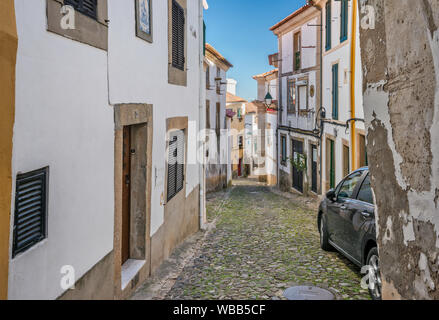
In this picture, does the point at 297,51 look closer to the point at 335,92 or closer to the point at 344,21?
the point at 335,92

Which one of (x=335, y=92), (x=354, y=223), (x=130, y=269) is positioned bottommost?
(x=130, y=269)

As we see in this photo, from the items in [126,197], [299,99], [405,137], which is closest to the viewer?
[405,137]

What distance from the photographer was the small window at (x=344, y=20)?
45.2 ft

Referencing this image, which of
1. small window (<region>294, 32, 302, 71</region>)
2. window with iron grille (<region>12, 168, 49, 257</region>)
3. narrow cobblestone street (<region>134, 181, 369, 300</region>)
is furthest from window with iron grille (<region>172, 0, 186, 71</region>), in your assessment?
small window (<region>294, 32, 302, 71</region>)

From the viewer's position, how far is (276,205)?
1574cm

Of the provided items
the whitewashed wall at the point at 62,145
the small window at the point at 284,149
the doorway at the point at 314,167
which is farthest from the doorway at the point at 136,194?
the small window at the point at 284,149

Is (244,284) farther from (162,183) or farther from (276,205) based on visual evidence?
(276,205)

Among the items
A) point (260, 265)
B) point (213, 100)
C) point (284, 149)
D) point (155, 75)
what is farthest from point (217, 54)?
point (260, 265)

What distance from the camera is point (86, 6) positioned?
4.32m

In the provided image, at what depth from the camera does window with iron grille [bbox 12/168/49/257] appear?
3.11 meters

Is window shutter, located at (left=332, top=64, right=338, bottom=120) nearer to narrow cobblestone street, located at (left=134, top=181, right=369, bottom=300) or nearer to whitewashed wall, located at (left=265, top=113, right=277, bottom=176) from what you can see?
narrow cobblestone street, located at (left=134, top=181, right=369, bottom=300)

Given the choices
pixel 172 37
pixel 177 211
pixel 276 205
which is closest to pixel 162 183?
pixel 177 211

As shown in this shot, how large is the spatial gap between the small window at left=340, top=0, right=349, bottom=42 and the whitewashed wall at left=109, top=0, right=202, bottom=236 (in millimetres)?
5386

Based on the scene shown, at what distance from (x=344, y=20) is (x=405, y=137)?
12254 millimetres
